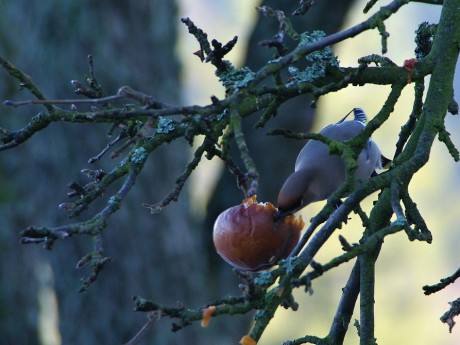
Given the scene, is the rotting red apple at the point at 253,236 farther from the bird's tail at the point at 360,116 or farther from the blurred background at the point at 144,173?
the blurred background at the point at 144,173

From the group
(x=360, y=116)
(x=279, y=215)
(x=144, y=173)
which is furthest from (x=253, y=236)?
(x=144, y=173)

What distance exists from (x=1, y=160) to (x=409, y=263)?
664 cm

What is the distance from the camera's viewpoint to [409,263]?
38.5ft

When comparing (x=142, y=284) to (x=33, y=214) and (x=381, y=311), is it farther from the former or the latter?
(x=381, y=311)

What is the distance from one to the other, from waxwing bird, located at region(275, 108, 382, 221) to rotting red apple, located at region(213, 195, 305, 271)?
0.26 ft

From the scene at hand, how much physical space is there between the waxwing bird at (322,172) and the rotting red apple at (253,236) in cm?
8

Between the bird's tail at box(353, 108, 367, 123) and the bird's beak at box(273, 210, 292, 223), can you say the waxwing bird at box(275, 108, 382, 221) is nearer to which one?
the bird's beak at box(273, 210, 292, 223)

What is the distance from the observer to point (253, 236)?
1.70 meters

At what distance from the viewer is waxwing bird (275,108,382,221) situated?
1.84m

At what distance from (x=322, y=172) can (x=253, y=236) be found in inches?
9.9

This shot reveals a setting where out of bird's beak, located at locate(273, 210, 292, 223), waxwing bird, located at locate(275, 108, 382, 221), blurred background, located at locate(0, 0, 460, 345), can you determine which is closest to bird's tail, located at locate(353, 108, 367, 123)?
waxwing bird, located at locate(275, 108, 382, 221)

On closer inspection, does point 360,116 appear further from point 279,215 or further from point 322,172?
point 279,215

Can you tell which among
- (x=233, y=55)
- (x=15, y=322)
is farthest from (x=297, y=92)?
(x=233, y=55)

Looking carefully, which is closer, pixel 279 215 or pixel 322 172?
pixel 279 215
